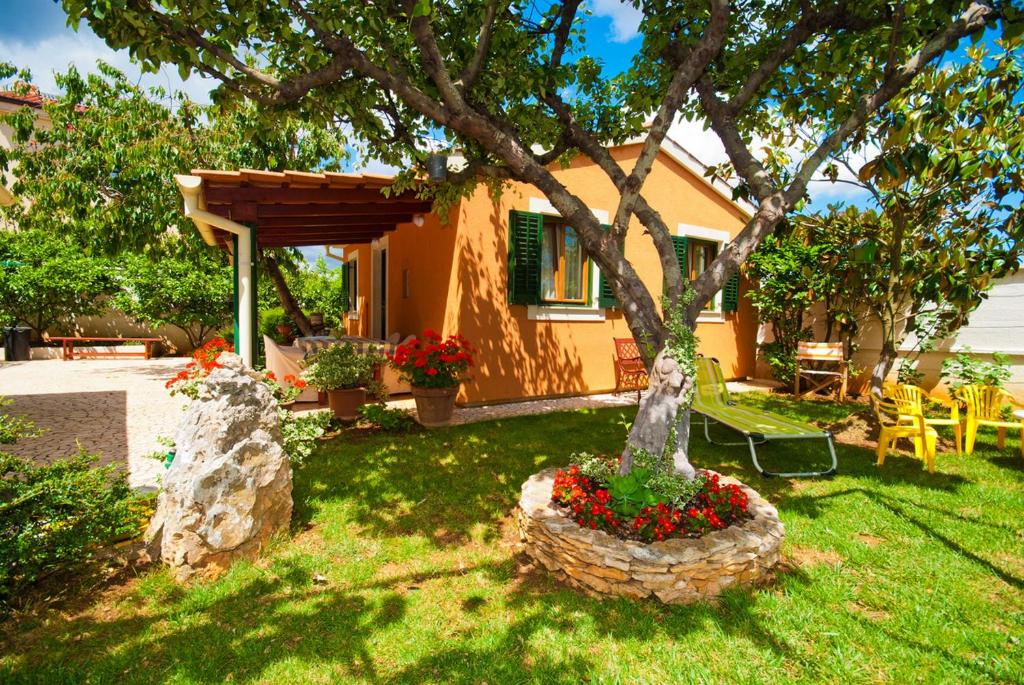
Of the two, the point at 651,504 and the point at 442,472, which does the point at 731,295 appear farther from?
the point at 651,504

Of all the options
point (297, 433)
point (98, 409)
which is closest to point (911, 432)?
point (297, 433)

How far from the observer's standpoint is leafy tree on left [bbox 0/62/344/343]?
839cm

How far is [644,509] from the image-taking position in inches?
118

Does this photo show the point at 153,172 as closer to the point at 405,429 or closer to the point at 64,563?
the point at 405,429

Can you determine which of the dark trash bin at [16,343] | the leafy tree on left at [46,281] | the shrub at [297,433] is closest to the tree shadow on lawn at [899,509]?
the shrub at [297,433]

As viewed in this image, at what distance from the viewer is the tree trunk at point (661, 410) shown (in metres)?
3.33

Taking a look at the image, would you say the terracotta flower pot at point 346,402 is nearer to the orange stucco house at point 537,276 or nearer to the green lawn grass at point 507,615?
the orange stucco house at point 537,276

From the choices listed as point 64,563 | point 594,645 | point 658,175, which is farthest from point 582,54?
point 64,563

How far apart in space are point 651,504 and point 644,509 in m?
0.06

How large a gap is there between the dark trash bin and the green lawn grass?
47.1ft

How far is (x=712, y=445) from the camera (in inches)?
234

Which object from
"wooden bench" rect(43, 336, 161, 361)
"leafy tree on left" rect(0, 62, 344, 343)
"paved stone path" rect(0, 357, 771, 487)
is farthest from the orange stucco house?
"wooden bench" rect(43, 336, 161, 361)

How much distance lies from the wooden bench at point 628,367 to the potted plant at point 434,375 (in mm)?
3291

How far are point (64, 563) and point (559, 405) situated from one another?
6.24 metres
